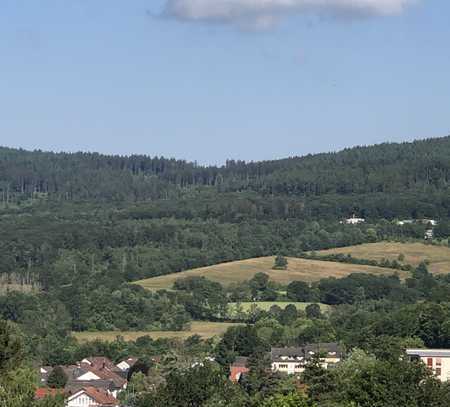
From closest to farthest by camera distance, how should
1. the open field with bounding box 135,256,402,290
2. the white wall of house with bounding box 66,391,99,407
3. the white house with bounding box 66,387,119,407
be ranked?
the white house with bounding box 66,387,119,407 → the white wall of house with bounding box 66,391,99,407 → the open field with bounding box 135,256,402,290

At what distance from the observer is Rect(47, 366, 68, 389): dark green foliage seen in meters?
99.6

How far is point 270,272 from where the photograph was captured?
161m

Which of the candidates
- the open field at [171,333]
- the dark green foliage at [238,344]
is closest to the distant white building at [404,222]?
the open field at [171,333]

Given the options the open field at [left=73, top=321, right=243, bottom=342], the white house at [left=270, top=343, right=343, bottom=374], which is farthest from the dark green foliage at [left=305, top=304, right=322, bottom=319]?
the white house at [left=270, top=343, right=343, bottom=374]

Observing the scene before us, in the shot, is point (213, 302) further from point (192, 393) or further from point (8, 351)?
point (8, 351)

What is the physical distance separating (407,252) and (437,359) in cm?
7825

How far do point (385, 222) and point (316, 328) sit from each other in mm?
79074

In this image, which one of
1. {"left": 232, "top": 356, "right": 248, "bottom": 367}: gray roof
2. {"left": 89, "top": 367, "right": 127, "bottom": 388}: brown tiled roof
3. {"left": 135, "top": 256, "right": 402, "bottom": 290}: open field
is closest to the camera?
{"left": 89, "top": 367, "right": 127, "bottom": 388}: brown tiled roof

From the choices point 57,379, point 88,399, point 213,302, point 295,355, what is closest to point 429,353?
point 295,355

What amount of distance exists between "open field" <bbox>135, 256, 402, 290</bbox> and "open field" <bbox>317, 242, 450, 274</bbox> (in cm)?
579

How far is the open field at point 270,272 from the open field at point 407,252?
5.79m

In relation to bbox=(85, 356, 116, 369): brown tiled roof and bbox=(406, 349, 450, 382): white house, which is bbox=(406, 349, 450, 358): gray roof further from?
bbox=(85, 356, 116, 369): brown tiled roof

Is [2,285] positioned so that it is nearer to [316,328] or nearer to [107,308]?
[107,308]

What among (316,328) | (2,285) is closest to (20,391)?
(316,328)
